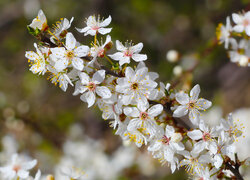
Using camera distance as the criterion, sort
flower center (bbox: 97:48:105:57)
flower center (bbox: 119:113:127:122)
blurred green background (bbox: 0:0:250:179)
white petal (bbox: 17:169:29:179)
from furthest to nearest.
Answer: blurred green background (bbox: 0:0:250:179) < white petal (bbox: 17:169:29:179) < flower center (bbox: 119:113:127:122) < flower center (bbox: 97:48:105:57)

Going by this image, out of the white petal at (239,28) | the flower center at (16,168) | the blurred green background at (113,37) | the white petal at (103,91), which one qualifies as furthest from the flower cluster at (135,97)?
the blurred green background at (113,37)

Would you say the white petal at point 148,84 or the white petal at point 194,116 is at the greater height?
the white petal at point 148,84

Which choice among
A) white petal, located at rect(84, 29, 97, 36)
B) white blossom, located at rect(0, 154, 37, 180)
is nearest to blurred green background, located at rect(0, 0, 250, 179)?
white blossom, located at rect(0, 154, 37, 180)

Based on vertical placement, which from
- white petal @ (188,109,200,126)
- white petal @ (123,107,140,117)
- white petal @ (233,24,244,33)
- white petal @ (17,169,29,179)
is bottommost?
white petal @ (17,169,29,179)

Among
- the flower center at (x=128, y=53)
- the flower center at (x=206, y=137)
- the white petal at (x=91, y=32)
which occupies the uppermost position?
the white petal at (x=91, y=32)

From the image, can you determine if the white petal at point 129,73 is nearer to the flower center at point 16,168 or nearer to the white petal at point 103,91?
the white petal at point 103,91

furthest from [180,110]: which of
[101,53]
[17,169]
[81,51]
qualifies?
[17,169]

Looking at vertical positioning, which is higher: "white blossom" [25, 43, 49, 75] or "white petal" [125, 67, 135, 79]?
"white blossom" [25, 43, 49, 75]

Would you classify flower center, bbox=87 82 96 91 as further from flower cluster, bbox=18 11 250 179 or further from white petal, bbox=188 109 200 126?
white petal, bbox=188 109 200 126
